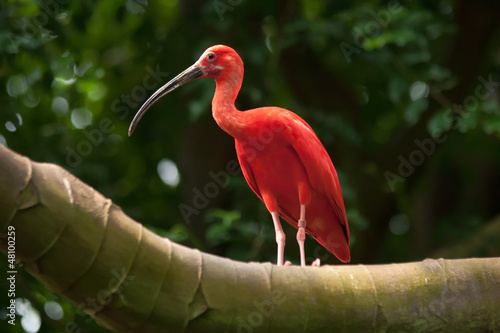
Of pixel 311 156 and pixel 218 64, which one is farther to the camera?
pixel 311 156

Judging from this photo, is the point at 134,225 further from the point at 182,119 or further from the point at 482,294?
the point at 182,119

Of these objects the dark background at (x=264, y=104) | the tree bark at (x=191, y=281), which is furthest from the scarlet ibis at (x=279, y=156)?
the dark background at (x=264, y=104)

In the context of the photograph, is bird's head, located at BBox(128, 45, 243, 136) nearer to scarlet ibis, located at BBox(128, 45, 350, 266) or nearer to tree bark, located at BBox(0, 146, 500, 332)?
scarlet ibis, located at BBox(128, 45, 350, 266)

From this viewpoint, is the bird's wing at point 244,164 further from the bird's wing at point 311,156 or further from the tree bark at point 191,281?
the tree bark at point 191,281

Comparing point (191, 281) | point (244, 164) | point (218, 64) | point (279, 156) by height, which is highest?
point (218, 64)

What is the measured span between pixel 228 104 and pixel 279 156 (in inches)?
22.3

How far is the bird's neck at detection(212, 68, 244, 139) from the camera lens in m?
3.80

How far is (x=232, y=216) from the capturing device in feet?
19.3

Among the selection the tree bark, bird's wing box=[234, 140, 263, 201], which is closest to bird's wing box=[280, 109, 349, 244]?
bird's wing box=[234, 140, 263, 201]

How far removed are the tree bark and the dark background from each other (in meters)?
2.69

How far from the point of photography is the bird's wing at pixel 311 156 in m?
4.14

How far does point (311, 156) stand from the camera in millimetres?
4195

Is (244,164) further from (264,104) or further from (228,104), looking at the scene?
(264,104)

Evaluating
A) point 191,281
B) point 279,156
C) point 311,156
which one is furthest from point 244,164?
point 191,281
